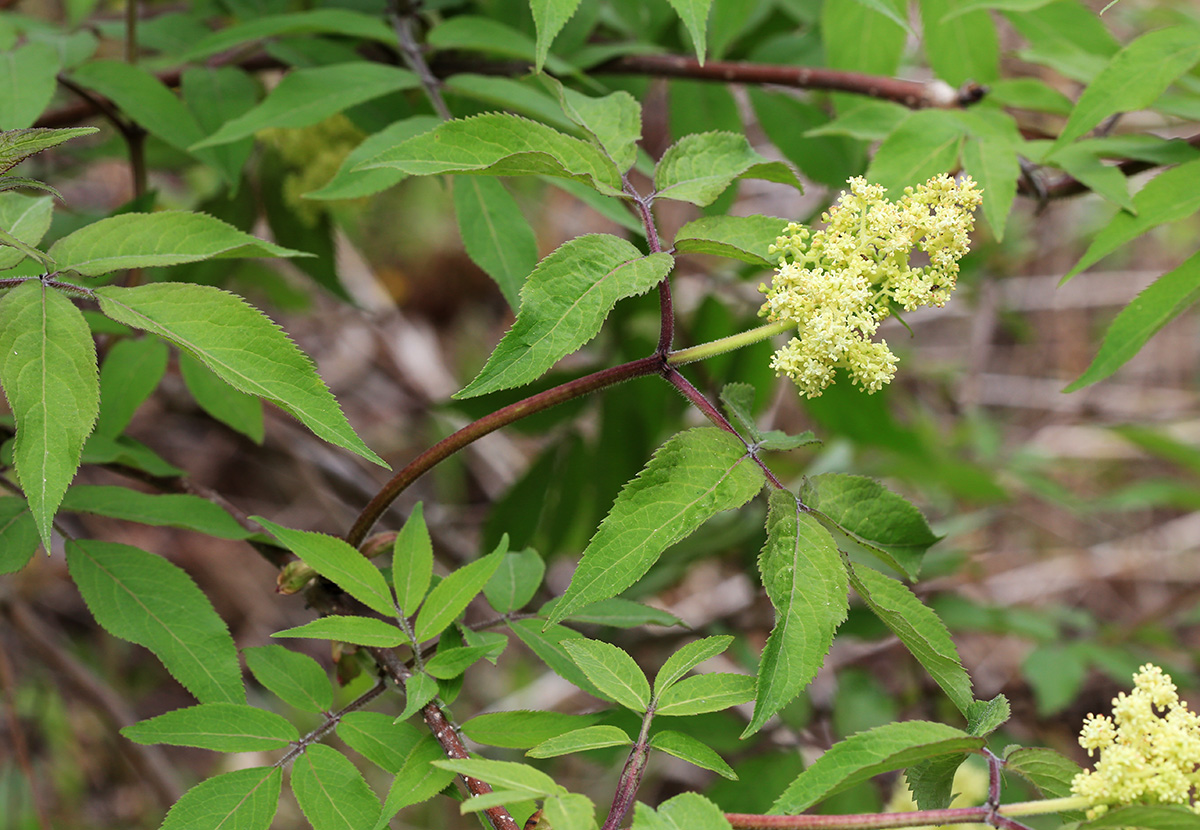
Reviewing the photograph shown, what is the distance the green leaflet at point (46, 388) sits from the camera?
102cm

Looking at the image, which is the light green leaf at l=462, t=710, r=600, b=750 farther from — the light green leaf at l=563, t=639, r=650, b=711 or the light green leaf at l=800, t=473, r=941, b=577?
the light green leaf at l=800, t=473, r=941, b=577

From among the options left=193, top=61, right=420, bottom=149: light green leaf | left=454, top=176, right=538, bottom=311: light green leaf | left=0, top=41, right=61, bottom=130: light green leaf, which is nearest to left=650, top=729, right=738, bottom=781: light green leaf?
left=454, top=176, right=538, bottom=311: light green leaf

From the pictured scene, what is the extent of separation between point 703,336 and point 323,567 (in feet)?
5.28

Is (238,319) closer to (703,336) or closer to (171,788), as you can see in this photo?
(703,336)

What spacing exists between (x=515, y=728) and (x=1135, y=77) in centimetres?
141

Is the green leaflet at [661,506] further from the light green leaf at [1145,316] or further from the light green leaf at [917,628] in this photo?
the light green leaf at [1145,316]

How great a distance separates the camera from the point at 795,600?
0.99m

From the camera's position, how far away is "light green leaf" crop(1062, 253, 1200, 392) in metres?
1.29

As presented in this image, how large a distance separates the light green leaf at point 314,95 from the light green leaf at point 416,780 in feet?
3.64

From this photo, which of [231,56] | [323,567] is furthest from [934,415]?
[323,567]

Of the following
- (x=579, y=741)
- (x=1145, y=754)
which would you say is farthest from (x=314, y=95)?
(x=1145, y=754)

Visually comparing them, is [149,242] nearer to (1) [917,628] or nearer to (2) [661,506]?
(2) [661,506]

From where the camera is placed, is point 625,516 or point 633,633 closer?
point 625,516

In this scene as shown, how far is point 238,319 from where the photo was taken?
1.10 meters
